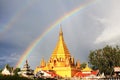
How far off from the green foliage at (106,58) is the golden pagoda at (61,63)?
13.8 m

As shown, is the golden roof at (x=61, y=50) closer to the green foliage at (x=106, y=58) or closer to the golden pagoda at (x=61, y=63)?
the golden pagoda at (x=61, y=63)

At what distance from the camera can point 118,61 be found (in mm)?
102750

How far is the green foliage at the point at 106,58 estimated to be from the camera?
Answer: 104 m

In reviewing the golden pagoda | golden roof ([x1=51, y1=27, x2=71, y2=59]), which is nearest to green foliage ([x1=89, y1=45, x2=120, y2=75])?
the golden pagoda

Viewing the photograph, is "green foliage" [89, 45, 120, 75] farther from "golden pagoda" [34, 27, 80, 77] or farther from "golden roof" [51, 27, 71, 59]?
"golden roof" [51, 27, 71, 59]

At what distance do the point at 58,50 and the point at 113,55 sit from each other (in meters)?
33.3

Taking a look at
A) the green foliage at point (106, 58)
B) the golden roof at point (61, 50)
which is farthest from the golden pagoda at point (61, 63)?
the green foliage at point (106, 58)

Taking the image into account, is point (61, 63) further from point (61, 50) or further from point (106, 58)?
point (106, 58)

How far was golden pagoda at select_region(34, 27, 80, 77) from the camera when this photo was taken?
4676 inches

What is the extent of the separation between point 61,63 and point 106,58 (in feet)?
77.2

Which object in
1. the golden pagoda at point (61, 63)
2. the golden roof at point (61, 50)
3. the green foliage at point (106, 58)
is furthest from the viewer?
the golden roof at point (61, 50)

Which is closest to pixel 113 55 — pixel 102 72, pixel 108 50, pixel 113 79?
pixel 108 50

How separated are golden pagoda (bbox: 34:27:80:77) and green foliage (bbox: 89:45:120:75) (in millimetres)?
13770

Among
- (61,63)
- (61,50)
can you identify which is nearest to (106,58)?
(61,63)
